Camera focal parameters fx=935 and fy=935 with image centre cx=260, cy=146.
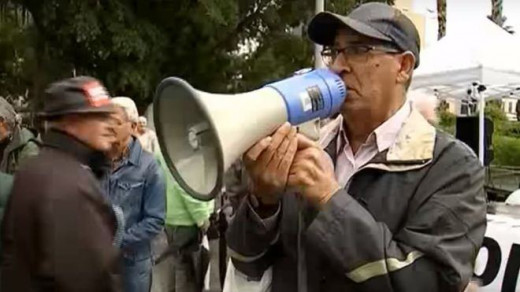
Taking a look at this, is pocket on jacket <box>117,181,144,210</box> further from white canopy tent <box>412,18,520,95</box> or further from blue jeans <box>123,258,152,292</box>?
white canopy tent <box>412,18,520,95</box>

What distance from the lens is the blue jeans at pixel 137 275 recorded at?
18.4ft

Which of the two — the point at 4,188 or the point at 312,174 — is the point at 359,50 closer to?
the point at 312,174

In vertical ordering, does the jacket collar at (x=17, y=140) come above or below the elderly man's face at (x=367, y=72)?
below

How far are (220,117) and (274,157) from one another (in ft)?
0.59

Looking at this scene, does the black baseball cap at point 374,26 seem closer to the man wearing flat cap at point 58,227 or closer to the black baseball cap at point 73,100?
the man wearing flat cap at point 58,227

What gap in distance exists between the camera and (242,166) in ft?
7.60

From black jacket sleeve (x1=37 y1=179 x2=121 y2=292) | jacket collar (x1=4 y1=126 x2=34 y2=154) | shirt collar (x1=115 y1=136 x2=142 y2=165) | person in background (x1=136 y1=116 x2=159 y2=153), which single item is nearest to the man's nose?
black jacket sleeve (x1=37 y1=179 x2=121 y2=292)

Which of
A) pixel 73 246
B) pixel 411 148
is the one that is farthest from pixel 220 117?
pixel 73 246

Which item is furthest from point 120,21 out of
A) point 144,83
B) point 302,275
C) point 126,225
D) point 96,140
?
point 302,275

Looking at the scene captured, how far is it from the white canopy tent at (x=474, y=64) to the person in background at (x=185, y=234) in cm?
489

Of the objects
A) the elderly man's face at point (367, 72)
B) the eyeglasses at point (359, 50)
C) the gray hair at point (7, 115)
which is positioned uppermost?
the eyeglasses at point (359, 50)

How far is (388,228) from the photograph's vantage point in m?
2.30

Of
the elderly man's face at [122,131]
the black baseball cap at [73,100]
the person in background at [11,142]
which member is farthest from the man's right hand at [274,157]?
the person in background at [11,142]

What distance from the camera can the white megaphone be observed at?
210 centimetres
